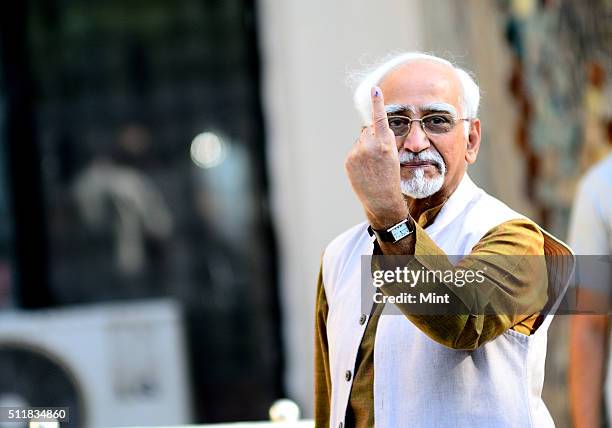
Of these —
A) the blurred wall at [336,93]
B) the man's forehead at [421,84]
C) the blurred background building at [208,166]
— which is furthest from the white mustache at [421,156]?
the blurred wall at [336,93]

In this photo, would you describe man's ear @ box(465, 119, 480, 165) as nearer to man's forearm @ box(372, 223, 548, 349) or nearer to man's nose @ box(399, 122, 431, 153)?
man's nose @ box(399, 122, 431, 153)

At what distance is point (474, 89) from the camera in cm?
270

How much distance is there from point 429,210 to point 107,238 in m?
4.84

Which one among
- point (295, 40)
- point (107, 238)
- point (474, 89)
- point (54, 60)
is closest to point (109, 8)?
point (54, 60)

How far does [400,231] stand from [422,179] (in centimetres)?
28

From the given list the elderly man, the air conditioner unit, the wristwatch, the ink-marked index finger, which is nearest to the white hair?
the elderly man

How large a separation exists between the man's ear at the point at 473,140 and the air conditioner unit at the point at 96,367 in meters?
3.60

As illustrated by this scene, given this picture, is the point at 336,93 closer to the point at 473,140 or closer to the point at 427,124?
the point at 473,140

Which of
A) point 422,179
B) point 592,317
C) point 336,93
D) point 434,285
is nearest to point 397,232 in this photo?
point 434,285

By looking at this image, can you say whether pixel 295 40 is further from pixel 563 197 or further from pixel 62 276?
pixel 62 276

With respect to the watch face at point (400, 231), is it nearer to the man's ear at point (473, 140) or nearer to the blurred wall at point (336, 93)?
the man's ear at point (473, 140)

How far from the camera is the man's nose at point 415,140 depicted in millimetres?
2537

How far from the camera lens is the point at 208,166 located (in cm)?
729

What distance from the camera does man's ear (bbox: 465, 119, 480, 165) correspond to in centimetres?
271
